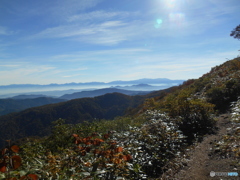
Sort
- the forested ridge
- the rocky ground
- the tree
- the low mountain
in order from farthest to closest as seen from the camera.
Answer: the low mountain → the tree → the rocky ground → the forested ridge

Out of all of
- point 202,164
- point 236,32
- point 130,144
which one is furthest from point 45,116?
point 202,164

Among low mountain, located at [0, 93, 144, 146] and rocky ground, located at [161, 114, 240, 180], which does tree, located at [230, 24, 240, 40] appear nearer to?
rocky ground, located at [161, 114, 240, 180]

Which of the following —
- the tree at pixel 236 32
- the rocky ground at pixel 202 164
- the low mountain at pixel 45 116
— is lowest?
the low mountain at pixel 45 116

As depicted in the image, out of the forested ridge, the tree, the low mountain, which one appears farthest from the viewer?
the low mountain

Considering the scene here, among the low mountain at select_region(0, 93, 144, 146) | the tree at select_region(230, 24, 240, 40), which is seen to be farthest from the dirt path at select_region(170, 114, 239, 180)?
the low mountain at select_region(0, 93, 144, 146)

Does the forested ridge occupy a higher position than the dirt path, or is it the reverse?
the forested ridge

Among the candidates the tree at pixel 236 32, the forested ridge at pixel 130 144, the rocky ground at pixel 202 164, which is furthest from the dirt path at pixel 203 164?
the tree at pixel 236 32

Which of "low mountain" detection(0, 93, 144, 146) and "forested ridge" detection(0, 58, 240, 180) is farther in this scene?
"low mountain" detection(0, 93, 144, 146)

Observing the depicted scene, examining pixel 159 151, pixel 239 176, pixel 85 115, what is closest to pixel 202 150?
pixel 159 151

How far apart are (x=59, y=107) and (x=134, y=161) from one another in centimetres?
12288

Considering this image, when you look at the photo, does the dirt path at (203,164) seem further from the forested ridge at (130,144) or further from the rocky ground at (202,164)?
the forested ridge at (130,144)

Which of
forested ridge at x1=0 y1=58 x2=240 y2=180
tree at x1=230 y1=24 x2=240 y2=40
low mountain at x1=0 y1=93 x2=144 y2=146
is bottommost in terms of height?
low mountain at x1=0 y1=93 x2=144 y2=146

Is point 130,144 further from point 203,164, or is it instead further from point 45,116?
point 45,116

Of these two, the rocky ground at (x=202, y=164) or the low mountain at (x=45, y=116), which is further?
the low mountain at (x=45, y=116)
